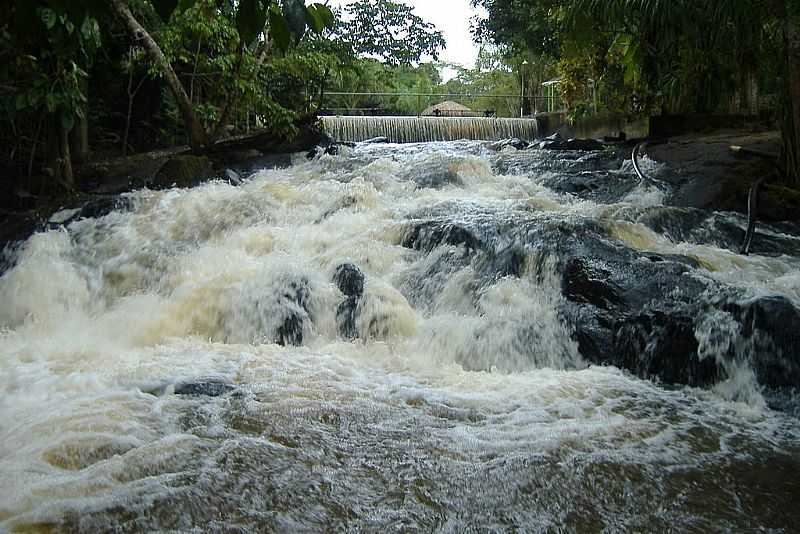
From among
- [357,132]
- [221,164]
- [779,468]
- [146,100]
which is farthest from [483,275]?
[357,132]

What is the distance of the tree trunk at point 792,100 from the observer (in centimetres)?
601

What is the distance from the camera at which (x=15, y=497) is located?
2316 mm

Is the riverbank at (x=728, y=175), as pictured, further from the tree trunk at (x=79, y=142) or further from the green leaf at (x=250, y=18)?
the tree trunk at (x=79, y=142)

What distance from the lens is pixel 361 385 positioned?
3701 millimetres

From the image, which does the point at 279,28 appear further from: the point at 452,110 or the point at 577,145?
the point at 452,110

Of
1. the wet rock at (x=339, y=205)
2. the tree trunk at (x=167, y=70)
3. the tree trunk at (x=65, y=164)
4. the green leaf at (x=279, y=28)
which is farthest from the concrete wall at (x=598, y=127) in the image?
the green leaf at (x=279, y=28)

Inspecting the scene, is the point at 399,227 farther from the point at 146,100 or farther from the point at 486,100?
the point at 486,100

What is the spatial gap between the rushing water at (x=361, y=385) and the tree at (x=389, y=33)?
43.5 ft

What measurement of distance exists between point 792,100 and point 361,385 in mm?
5215

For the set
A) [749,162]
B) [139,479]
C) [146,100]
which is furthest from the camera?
[146,100]

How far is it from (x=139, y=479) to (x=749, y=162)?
22.5 ft

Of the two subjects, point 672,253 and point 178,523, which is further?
point 672,253

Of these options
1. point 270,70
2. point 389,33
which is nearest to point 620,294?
point 270,70

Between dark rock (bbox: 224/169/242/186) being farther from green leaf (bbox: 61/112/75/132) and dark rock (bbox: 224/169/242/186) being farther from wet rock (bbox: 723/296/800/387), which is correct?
wet rock (bbox: 723/296/800/387)
